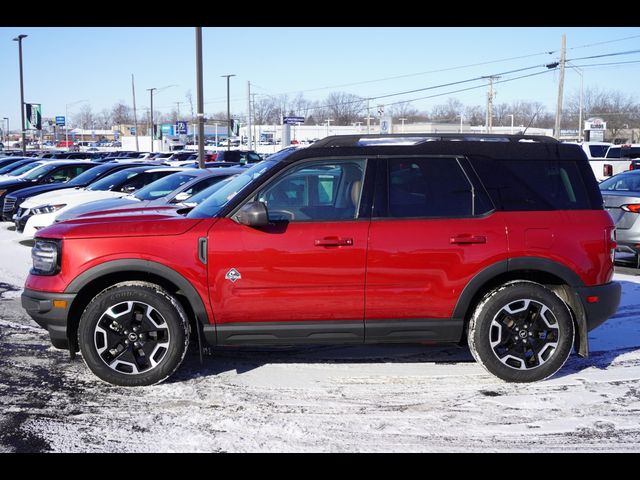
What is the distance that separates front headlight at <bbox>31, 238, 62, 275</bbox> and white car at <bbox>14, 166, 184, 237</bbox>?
23.8ft

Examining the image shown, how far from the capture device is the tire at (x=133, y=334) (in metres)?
5.29

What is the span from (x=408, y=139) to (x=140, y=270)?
2.42 m

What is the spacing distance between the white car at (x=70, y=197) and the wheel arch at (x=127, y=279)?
751 cm

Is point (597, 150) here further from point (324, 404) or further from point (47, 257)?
point (47, 257)

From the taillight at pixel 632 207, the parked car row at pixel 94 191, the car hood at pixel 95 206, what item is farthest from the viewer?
the parked car row at pixel 94 191

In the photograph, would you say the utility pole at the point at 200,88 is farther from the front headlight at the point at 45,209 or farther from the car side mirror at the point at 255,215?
the car side mirror at the point at 255,215

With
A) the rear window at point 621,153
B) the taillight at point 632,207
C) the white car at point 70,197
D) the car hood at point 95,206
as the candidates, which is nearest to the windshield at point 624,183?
the taillight at point 632,207

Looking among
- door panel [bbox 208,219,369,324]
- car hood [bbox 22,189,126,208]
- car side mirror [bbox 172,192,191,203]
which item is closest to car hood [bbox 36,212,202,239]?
door panel [bbox 208,219,369,324]

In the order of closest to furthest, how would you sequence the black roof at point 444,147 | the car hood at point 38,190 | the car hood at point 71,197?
the black roof at point 444,147 < the car hood at point 71,197 < the car hood at point 38,190

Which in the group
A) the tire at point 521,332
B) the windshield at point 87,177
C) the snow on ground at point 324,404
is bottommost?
the snow on ground at point 324,404

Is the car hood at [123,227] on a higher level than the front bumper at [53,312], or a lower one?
higher
